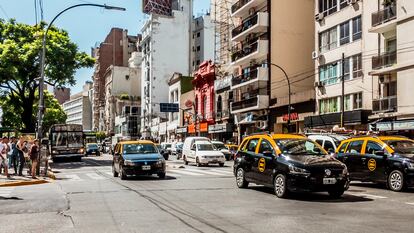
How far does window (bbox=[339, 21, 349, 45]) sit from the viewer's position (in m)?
37.7

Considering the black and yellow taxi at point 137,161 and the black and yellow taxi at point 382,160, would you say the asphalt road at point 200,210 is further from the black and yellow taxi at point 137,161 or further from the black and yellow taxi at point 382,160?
the black and yellow taxi at point 137,161

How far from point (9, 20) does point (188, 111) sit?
125 ft

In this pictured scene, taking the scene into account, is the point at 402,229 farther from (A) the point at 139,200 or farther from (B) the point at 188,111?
(B) the point at 188,111

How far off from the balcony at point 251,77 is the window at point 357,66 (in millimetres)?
13662

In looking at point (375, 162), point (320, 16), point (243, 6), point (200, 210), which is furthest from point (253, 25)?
point (200, 210)

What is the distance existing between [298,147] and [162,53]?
89.6m

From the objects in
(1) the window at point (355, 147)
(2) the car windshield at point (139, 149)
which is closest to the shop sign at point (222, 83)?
(2) the car windshield at point (139, 149)

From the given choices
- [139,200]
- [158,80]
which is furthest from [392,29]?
[158,80]

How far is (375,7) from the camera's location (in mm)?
34406

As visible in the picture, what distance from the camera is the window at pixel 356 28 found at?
36.2m


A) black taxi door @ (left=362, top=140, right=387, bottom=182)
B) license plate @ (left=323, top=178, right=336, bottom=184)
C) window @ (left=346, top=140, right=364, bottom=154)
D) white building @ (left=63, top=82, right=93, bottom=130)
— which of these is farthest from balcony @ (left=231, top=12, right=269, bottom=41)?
white building @ (left=63, top=82, right=93, bottom=130)

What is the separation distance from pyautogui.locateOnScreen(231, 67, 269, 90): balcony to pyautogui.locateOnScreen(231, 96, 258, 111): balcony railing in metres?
1.74

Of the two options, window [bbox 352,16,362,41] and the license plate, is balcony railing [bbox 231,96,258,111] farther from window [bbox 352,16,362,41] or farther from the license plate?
the license plate

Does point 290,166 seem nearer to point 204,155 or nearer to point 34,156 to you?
point 34,156
